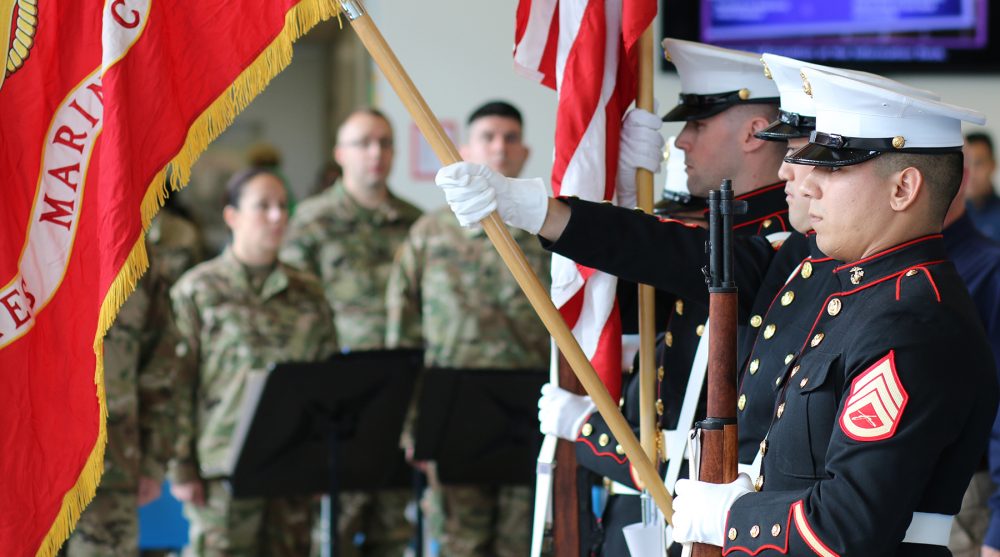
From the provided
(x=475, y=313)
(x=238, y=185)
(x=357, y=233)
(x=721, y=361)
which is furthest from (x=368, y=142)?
(x=721, y=361)

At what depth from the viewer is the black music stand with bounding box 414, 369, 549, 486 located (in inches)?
148

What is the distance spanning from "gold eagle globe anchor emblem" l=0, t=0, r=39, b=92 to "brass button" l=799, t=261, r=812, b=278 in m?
1.35

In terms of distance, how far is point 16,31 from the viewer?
6.86 feet

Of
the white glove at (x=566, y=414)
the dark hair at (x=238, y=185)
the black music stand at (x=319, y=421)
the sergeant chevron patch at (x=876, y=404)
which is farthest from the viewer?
the dark hair at (x=238, y=185)

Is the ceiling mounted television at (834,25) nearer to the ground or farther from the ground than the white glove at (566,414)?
farther from the ground

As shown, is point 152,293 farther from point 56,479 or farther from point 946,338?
point 946,338

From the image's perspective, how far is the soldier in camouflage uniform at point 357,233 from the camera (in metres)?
4.88

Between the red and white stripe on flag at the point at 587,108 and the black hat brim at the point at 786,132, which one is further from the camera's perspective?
the red and white stripe on flag at the point at 587,108

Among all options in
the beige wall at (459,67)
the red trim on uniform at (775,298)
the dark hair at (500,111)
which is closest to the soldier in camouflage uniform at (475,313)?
the dark hair at (500,111)

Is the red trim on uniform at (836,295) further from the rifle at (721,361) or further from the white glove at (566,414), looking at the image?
the white glove at (566,414)

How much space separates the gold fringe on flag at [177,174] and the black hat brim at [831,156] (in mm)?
827

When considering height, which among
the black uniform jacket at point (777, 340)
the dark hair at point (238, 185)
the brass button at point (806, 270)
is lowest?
the black uniform jacket at point (777, 340)

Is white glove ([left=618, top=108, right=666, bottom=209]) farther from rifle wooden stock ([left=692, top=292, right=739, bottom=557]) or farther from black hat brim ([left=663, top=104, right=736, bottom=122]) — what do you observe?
rifle wooden stock ([left=692, top=292, right=739, bottom=557])

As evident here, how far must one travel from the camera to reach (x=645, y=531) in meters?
2.23
